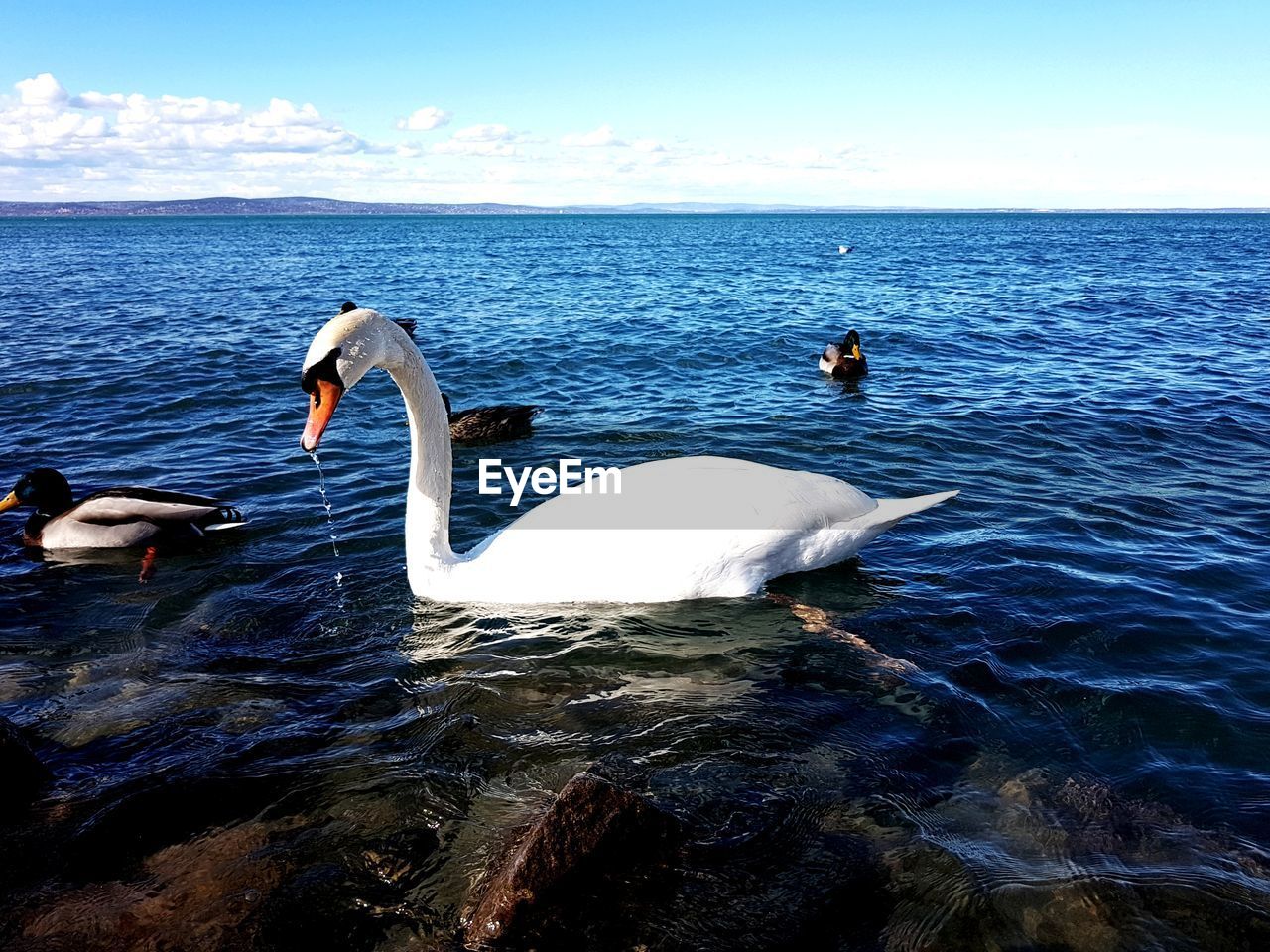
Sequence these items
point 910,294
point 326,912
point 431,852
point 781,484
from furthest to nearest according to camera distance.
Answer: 1. point 910,294
2. point 781,484
3. point 431,852
4. point 326,912

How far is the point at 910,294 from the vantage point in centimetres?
2762

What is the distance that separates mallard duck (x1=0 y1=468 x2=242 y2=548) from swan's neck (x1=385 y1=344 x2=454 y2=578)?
2.72 meters

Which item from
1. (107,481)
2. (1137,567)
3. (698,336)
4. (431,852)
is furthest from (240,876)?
(698,336)

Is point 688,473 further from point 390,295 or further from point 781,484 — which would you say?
point 390,295

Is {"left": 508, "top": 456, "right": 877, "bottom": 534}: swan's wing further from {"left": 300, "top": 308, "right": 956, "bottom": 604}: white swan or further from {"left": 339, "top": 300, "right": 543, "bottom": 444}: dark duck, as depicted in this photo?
{"left": 339, "top": 300, "right": 543, "bottom": 444}: dark duck

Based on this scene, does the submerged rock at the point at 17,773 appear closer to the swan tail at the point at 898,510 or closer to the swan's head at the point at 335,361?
the swan's head at the point at 335,361

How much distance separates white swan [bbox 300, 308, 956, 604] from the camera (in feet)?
17.7

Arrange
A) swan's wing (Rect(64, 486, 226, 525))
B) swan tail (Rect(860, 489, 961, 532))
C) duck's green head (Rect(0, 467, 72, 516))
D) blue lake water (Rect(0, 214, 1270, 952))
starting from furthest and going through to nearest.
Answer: duck's green head (Rect(0, 467, 72, 516)), swan's wing (Rect(64, 486, 226, 525)), swan tail (Rect(860, 489, 961, 532)), blue lake water (Rect(0, 214, 1270, 952))

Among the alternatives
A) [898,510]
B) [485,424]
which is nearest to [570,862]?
[898,510]

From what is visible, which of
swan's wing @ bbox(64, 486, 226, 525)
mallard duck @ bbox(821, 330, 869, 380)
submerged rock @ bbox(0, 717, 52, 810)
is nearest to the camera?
submerged rock @ bbox(0, 717, 52, 810)

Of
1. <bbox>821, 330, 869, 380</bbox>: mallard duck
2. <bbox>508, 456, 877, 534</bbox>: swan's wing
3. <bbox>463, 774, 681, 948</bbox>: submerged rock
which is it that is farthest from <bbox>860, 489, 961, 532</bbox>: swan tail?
<bbox>821, 330, 869, 380</bbox>: mallard duck

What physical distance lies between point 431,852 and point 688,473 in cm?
292

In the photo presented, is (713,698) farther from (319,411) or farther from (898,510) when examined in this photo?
(319,411)

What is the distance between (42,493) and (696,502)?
647 cm
